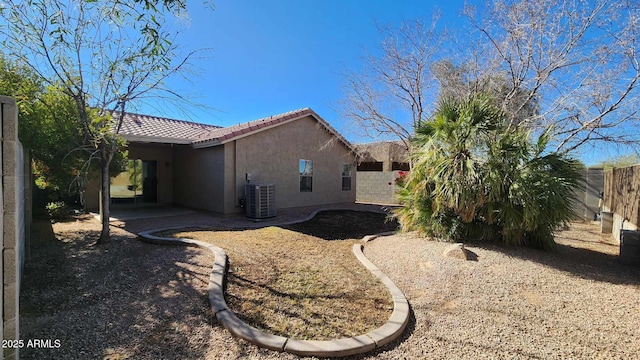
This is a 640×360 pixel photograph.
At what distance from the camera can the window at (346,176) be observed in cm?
1586

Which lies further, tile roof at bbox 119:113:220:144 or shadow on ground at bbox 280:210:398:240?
tile roof at bbox 119:113:220:144

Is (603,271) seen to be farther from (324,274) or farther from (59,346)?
(59,346)

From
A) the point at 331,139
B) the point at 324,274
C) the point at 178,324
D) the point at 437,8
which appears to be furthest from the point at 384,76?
the point at 178,324

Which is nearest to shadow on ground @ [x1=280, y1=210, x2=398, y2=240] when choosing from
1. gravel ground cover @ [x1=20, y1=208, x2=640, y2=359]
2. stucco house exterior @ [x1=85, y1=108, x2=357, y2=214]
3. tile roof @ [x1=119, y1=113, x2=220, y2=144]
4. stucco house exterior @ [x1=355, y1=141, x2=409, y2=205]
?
gravel ground cover @ [x1=20, y1=208, x2=640, y2=359]

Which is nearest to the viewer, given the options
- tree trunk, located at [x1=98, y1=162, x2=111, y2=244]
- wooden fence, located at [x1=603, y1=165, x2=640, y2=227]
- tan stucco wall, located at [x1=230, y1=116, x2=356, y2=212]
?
tree trunk, located at [x1=98, y1=162, x2=111, y2=244]

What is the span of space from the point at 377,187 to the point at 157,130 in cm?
1245

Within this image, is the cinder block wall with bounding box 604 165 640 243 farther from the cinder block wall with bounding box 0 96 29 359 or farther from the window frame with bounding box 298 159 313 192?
the window frame with bounding box 298 159 313 192

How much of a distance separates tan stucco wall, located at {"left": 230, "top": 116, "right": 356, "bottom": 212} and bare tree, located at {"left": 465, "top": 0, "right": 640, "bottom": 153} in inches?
298

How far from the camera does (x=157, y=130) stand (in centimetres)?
1176

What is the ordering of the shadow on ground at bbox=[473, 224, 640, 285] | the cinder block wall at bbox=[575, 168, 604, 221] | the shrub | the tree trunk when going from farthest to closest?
the cinder block wall at bbox=[575, 168, 604, 221]
the shrub
the tree trunk
the shadow on ground at bbox=[473, 224, 640, 285]

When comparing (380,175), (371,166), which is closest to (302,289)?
(380,175)

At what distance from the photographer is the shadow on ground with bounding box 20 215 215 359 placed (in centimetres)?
280

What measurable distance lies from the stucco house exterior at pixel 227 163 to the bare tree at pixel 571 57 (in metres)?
7.64

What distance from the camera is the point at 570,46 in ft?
24.4
